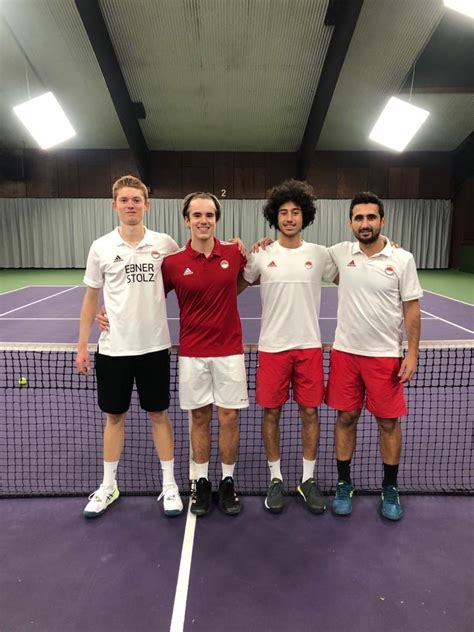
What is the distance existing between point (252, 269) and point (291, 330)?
0.46 meters

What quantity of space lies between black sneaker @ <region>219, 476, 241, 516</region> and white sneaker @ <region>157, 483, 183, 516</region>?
0.84 feet

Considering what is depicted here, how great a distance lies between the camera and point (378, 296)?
2666 mm

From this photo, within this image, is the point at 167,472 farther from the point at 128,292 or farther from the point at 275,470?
the point at 128,292

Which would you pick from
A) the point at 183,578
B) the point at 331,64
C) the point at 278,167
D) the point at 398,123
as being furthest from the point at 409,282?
the point at 278,167

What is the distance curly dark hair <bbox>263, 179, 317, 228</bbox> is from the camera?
2.84 meters

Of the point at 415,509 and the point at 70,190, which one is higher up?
the point at 70,190

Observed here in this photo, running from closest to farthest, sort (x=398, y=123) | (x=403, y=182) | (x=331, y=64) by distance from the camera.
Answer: (x=331, y=64)
(x=398, y=123)
(x=403, y=182)

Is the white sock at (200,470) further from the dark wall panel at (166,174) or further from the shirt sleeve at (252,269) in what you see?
the dark wall panel at (166,174)

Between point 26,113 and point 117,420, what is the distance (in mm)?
14071

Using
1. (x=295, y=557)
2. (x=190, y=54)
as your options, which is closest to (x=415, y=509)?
(x=295, y=557)

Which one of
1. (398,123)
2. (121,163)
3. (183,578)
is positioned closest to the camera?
(183,578)

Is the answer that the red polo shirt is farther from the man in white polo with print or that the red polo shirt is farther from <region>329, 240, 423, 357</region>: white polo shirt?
<region>329, 240, 423, 357</region>: white polo shirt

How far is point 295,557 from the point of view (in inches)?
91.8

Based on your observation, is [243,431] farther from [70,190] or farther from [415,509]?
[70,190]
